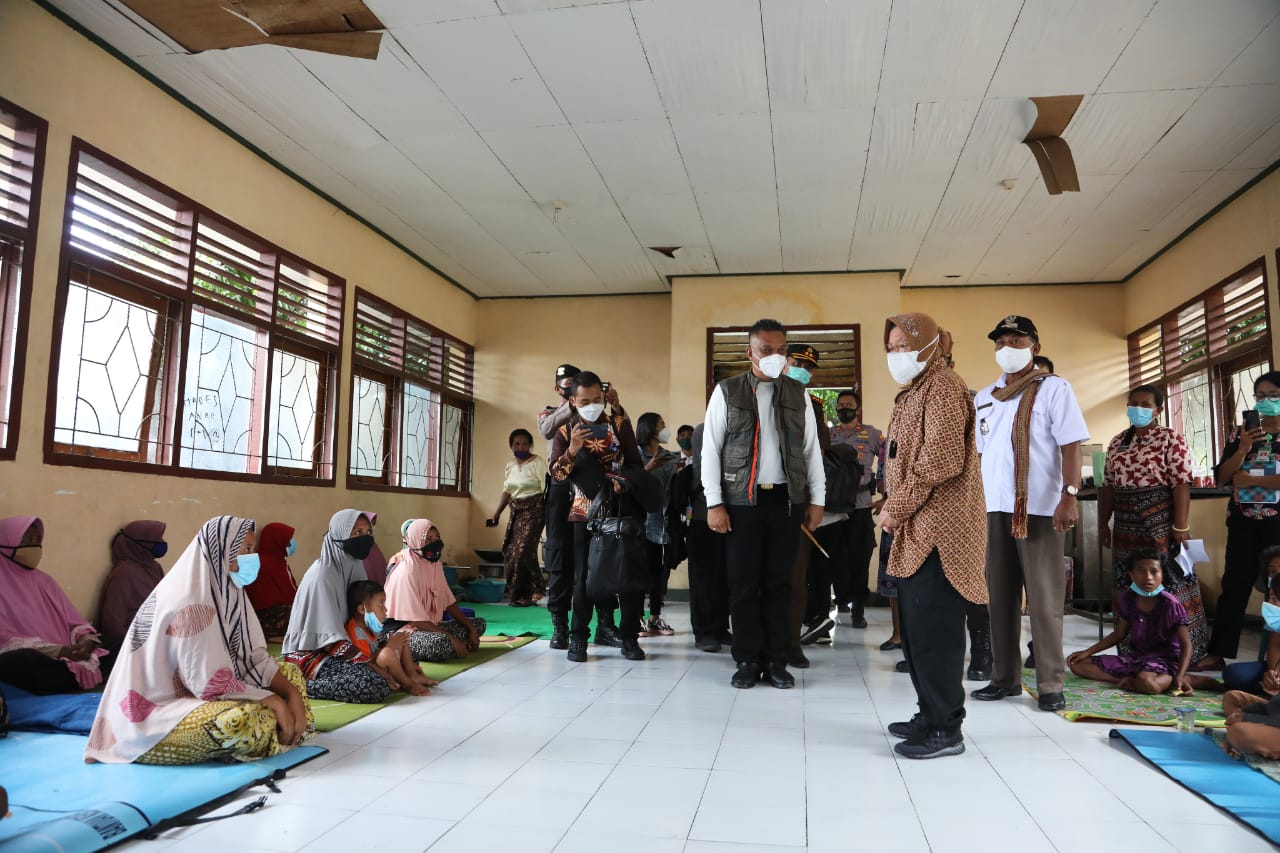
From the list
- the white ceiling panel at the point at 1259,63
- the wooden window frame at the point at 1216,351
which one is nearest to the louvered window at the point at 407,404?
the white ceiling panel at the point at 1259,63

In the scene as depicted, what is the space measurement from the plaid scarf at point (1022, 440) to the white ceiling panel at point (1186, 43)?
2.10 metres

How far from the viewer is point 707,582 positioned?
4855mm

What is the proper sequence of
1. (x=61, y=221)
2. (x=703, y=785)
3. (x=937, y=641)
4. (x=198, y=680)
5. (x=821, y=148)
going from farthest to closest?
(x=821, y=148) < (x=61, y=221) < (x=937, y=641) < (x=198, y=680) < (x=703, y=785)

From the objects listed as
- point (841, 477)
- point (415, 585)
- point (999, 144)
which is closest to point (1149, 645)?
point (841, 477)

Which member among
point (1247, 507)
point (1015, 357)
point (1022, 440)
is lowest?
point (1247, 507)

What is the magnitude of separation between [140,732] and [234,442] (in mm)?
3464

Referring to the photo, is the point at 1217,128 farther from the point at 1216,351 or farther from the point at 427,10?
the point at 427,10

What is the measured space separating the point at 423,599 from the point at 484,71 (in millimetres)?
2975

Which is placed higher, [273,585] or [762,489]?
[762,489]

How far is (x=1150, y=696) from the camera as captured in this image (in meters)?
3.60

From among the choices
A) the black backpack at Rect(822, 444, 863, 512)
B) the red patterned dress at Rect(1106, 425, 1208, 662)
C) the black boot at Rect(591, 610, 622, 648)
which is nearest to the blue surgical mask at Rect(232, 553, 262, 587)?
the black boot at Rect(591, 610, 622, 648)

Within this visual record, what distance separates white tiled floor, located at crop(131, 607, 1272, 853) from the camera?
197 cm

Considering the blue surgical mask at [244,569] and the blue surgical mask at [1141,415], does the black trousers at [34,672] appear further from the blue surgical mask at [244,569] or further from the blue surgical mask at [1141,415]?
the blue surgical mask at [1141,415]

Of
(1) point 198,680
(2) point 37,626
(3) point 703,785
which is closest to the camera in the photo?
(3) point 703,785
